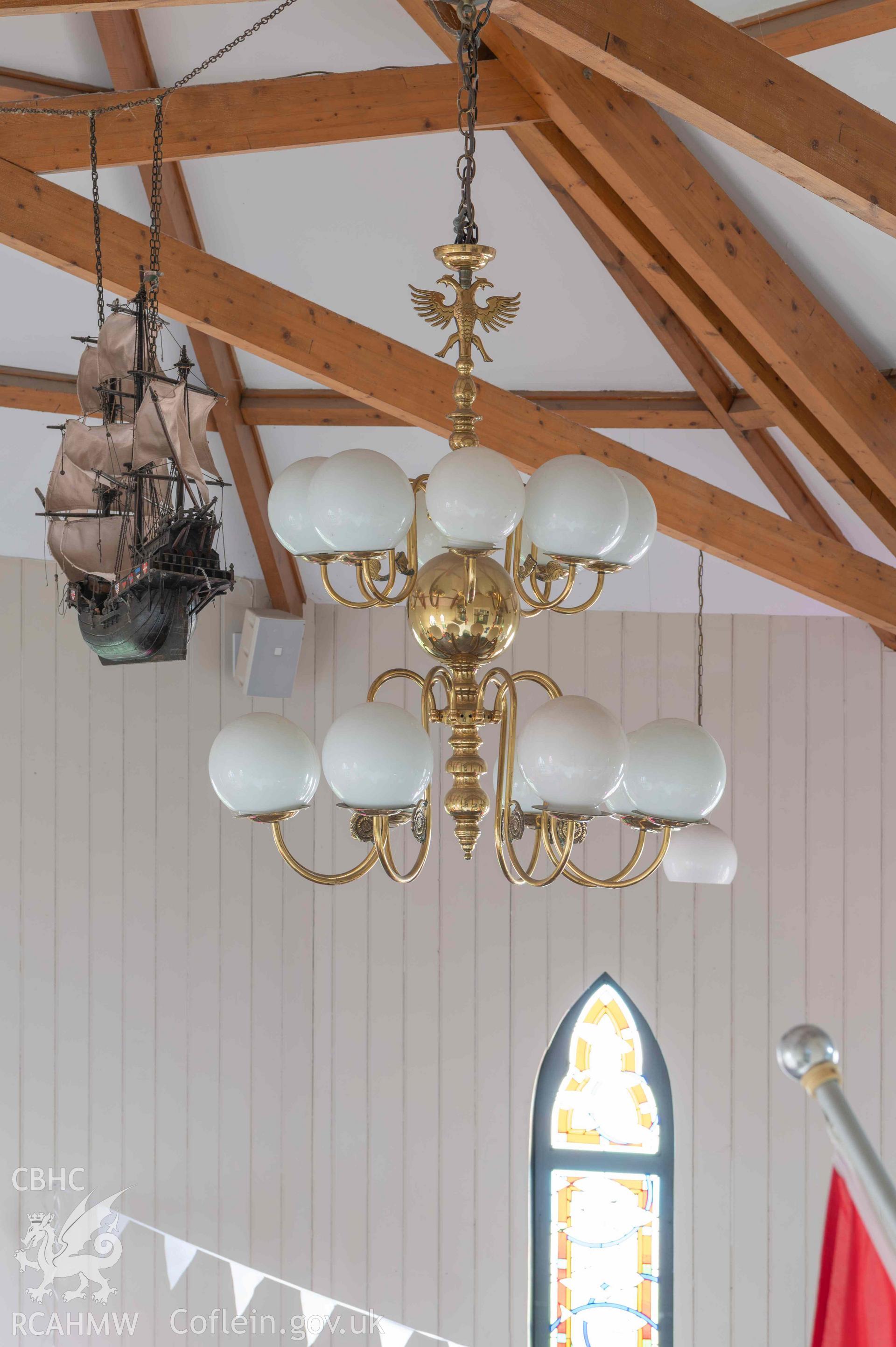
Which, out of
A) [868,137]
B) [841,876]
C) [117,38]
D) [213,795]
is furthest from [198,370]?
[841,876]

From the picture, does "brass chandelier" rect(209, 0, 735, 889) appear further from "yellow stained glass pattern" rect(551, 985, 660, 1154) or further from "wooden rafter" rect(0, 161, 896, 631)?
"yellow stained glass pattern" rect(551, 985, 660, 1154)

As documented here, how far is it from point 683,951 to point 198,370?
3.44 m

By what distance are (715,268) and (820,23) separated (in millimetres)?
657

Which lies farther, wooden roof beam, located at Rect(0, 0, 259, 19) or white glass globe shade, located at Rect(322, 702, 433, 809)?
wooden roof beam, located at Rect(0, 0, 259, 19)

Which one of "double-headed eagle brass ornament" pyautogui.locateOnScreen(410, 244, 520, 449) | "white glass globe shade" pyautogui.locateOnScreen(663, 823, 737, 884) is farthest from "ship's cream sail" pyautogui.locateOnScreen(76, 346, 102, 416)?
"white glass globe shade" pyautogui.locateOnScreen(663, 823, 737, 884)

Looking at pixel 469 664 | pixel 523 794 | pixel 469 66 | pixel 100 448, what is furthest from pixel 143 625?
pixel 469 66

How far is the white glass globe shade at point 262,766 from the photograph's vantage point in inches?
75.0

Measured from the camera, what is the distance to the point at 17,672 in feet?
17.8

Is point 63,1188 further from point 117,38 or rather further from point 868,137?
point 868,137

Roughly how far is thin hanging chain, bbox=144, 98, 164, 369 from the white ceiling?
1.08 meters

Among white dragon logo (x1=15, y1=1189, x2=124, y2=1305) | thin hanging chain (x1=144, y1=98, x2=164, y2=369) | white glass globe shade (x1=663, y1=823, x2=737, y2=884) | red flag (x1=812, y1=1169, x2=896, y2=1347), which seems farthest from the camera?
white dragon logo (x1=15, y1=1189, x2=124, y2=1305)

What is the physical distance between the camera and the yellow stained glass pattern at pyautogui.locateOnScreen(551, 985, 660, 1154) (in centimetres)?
574

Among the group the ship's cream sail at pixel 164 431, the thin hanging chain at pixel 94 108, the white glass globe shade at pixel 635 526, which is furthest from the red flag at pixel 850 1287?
the thin hanging chain at pixel 94 108

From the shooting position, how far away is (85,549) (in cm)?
379
